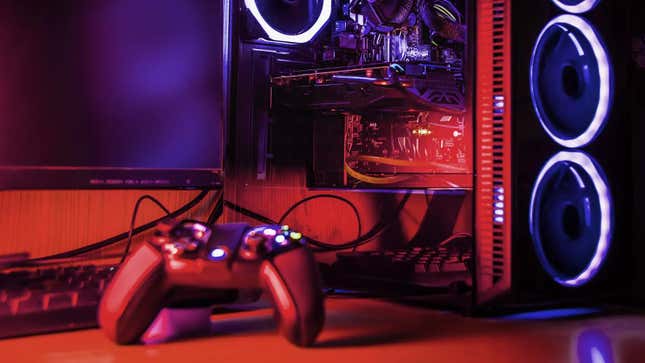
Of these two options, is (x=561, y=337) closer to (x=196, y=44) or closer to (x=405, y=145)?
(x=405, y=145)

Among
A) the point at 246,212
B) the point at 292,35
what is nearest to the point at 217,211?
the point at 246,212

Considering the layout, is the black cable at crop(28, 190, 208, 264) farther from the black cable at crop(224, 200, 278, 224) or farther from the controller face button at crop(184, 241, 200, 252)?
the controller face button at crop(184, 241, 200, 252)

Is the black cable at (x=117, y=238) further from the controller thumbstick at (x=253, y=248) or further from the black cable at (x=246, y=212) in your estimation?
the controller thumbstick at (x=253, y=248)

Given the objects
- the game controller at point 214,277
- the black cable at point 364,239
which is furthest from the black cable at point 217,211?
the game controller at point 214,277

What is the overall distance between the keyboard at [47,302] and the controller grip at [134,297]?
4 centimetres

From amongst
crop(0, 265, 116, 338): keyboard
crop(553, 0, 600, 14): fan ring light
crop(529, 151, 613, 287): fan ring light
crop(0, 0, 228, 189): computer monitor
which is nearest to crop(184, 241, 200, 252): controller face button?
crop(0, 265, 116, 338): keyboard

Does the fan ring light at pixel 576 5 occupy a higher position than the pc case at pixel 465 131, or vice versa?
the fan ring light at pixel 576 5

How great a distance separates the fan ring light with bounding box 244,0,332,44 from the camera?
35.0 inches

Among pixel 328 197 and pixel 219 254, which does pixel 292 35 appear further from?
pixel 219 254

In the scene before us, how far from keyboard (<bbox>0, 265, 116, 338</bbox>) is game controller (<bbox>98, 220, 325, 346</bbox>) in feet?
0.15

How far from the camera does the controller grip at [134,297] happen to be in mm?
526

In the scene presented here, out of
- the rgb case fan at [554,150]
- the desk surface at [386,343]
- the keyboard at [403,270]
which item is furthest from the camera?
the keyboard at [403,270]

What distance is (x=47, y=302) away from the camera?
57 cm

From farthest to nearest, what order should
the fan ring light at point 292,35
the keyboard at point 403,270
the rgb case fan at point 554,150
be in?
the fan ring light at point 292,35, the keyboard at point 403,270, the rgb case fan at point 554,150
